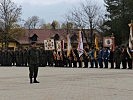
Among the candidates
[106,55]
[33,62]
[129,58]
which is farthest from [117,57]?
[33,62]

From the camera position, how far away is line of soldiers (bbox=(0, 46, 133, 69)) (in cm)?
3012

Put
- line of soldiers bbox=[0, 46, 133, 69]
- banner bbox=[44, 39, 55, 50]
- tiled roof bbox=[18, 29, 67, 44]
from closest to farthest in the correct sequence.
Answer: line of soldiers bbox=[0, 46, 133, 69] < banner bbox=[44, 39, 55, 50] < tiled roof bbox=[18, 29, 67, 44]

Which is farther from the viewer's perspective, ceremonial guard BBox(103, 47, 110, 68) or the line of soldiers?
ceremonial guard BBox(103, 47, 110, 68)

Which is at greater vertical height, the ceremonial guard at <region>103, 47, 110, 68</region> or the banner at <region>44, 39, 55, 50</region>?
the banner at <region>44, 39, 55, 50</region>

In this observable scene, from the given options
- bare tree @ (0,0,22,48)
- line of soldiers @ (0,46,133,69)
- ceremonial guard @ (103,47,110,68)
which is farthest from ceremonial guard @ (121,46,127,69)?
bare tree @ (0,0,22,48)

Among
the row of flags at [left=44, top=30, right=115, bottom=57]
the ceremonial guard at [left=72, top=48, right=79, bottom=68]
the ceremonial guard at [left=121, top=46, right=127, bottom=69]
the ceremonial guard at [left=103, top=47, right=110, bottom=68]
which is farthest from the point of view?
the ceremonial guard at [left=72, top=48, right=79, bottom=68]

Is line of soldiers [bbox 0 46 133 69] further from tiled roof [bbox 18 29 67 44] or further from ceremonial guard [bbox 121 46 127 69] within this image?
tiled roof [bbox 18 29 67 44]

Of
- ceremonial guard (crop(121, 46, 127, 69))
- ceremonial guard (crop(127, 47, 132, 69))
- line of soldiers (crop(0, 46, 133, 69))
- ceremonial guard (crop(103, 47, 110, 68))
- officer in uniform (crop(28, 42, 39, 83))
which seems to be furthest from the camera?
ceremonial guard (crop(103, 47, 110, 68))

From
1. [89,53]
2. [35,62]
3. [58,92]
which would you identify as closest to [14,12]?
[89,53]

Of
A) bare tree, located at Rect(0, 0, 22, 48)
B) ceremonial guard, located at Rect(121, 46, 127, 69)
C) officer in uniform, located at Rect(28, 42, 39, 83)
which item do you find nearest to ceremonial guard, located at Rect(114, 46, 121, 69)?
ceremonial guard, located at Rect(121, 46, 127, 69)

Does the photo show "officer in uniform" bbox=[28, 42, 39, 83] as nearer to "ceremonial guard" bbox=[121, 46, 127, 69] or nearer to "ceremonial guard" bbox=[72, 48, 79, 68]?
"ceremonial guard" bbox=[121, 46, 127, 69]

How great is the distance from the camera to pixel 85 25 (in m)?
75.5

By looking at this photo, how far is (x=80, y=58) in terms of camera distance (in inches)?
1320

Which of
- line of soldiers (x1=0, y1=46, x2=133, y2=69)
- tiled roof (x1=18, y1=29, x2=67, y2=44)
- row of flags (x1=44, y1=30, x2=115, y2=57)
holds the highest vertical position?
tiled roof (x1=18, y1=29, x2=67, y2=44)
